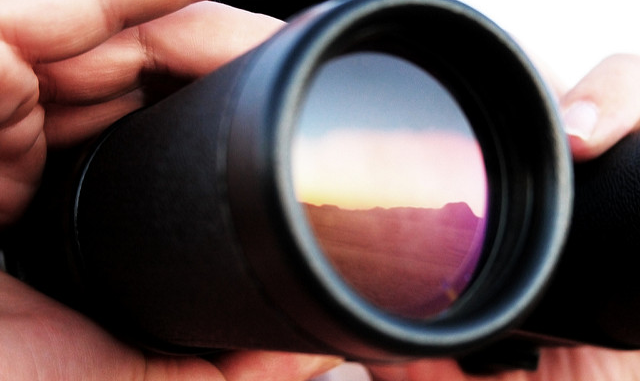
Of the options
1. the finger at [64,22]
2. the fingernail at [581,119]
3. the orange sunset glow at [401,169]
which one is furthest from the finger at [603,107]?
the finger at [64,22]

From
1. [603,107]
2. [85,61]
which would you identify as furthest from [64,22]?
[603,107]

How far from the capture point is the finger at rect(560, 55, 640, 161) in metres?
0.55

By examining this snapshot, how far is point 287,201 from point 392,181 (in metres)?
0.14

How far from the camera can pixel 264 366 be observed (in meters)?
0.61

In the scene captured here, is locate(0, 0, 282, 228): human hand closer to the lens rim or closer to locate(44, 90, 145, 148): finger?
locate(44, 90, 145, 148): finger

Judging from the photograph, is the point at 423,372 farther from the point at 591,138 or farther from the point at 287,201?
the point at 287,201

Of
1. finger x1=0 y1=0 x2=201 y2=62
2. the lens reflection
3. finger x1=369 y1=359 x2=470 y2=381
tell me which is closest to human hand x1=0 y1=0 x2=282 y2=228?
finger x1=0 y1=0 x2=201 y2=62

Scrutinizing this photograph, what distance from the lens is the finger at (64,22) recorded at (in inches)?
16.6

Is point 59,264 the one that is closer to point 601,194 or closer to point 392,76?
point 392,76

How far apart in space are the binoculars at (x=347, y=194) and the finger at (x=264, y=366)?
0.16 meters

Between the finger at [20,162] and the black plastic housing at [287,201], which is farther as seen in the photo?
the finger at [20,162]

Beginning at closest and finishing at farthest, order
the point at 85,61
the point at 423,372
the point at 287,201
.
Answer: the point at 287,201 → the point at 85,61 → the point at 423,372

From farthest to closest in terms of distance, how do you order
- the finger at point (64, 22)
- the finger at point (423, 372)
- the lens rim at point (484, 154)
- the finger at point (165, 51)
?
the finger at point (423, 372)
the finger at point (165, 51)
the finger at point (64, 22)
the lens rim at point (484, 154)

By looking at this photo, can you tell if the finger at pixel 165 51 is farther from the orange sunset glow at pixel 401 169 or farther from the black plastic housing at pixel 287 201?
the orange sunset glow at pixel 401 169
